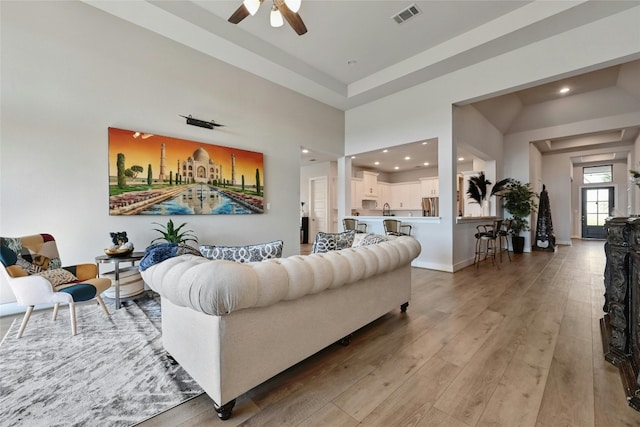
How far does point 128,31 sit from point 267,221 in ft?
10.9

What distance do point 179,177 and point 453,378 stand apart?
401cm

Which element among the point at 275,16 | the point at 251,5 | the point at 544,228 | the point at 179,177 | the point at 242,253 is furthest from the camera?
the point at 544,228

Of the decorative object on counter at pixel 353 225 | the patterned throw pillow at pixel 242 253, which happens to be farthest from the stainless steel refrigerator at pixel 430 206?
the patterned throw pillow at pixel 242 253

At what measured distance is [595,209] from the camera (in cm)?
1021

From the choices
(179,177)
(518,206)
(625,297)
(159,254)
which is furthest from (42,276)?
(518,206)

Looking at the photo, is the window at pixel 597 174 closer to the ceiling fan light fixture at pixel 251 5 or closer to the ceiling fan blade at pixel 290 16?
the ceiling fan blade at pixel 290 16

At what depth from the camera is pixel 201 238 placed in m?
4.12

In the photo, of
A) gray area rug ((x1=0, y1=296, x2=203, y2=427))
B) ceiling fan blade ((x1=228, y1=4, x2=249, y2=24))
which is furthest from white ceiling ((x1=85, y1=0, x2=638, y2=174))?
gray area rug ((x1=0, y1=296, x2=203, y2=427))

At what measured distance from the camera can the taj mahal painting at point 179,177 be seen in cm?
343

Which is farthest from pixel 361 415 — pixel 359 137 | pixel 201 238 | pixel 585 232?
pixel 585 232

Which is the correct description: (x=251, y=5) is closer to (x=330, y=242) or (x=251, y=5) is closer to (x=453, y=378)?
(x=330, y=242)

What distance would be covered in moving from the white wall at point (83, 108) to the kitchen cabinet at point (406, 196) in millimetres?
6939

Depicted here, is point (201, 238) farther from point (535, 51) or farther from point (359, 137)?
point (535, 51)

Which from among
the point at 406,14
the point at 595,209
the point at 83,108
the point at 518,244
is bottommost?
the point at 518,244
